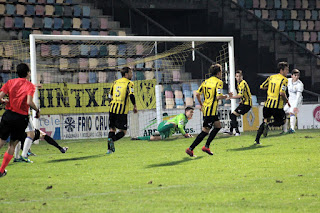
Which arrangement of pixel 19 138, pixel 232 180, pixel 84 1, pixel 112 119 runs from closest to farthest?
pixel 232 180 → pixel 19 138 → pixel 112 119 → pixel 84 1

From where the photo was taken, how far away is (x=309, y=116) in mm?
20156

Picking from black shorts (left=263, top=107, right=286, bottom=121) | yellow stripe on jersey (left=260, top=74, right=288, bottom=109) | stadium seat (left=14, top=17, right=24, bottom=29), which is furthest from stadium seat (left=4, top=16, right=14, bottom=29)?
black shorts (left=263, top=107, right=286, bottom=121)

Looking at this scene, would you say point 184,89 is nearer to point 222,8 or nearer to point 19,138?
point 222,8

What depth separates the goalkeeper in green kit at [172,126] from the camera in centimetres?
1499

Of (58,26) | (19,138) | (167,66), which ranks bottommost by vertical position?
(19,138)

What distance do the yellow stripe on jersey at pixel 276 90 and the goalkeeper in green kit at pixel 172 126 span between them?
2.63m

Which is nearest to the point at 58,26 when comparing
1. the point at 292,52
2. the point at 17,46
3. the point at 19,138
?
the point at 17,46

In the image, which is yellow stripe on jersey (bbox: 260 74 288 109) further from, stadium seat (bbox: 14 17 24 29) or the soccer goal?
stadium seat (bbox: 14 17 24 29)

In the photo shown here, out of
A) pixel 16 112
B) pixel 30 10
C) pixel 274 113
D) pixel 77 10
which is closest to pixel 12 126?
pixel 16 112

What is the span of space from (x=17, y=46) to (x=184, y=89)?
6.14 meters

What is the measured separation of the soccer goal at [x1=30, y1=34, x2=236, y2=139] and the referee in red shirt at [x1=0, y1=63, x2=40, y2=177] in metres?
7.54

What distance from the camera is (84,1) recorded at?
2269 cm

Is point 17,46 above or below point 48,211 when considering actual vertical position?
above

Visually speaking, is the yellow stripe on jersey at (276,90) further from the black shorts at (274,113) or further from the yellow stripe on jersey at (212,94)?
A: the yellow stripe on jersey at (212,94)
